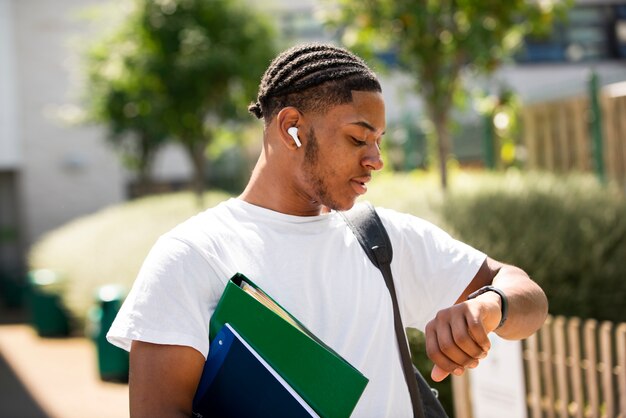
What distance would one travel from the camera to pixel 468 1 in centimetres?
837

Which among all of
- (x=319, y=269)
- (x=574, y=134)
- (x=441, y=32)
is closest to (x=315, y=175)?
(x=319, y=269)

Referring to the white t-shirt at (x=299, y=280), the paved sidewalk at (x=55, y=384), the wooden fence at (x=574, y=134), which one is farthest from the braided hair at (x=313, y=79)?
the wooden fence at (x=574, y=134)

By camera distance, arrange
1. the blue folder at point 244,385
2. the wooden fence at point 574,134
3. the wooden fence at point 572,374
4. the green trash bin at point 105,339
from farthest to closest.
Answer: the wooden fence at point 574,134 → the green trash bin at point 105,339 → the wooden fence at point 572,374 → the blue folder at point 244,385

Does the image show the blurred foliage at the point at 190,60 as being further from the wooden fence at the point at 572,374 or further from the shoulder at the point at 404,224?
the shoulder at the point at 404,224

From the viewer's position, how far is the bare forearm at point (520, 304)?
200 cm

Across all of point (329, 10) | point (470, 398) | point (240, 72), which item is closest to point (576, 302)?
point (470, 398)

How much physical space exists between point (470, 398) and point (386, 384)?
3367mm

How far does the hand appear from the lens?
177 centimetres

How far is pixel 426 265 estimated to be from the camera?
7.16 feet

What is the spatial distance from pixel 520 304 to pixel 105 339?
7.46m

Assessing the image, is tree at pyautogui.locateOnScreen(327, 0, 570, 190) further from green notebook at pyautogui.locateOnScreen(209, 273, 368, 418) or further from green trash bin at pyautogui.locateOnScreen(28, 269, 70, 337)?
green notebook at pyautogui.locateOnScreen(209, 273, 368, 418)

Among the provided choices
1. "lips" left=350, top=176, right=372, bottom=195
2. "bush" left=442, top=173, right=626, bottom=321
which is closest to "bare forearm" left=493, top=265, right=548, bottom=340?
"lips" left=350, top=176, right=372, bottom=195

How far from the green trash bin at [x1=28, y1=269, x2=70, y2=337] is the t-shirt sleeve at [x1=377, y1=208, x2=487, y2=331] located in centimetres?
1103

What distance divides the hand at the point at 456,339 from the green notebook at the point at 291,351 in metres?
0.19
